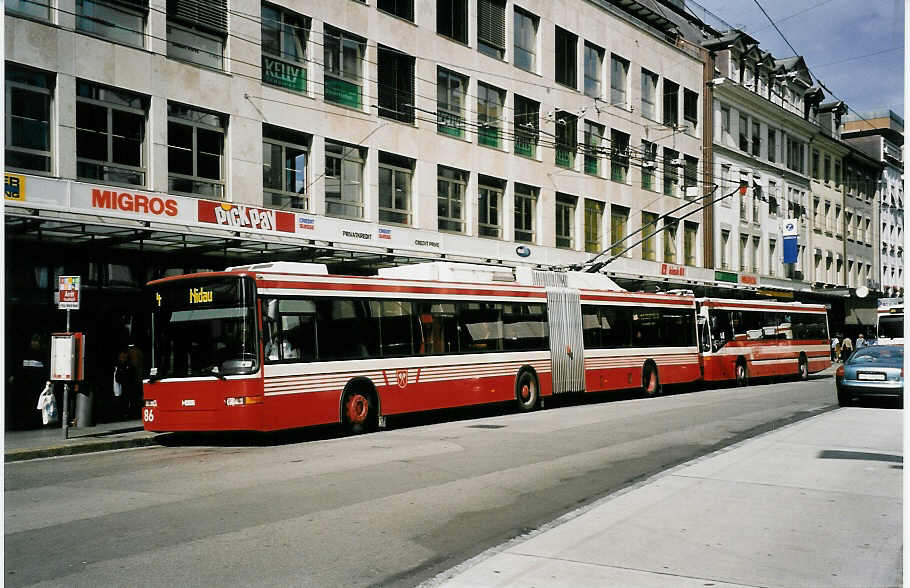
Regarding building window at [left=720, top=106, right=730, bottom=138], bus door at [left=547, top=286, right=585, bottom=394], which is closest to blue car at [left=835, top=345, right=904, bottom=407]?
bus door at [left=547, top=286, right=585, bottom=394]

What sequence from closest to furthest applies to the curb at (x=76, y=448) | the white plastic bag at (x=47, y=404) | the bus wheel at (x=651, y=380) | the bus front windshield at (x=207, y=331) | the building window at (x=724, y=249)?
1. the curb at (x=76, y=448)
2. the bus front windshield at (x=207, y=331)
3. the white plastic bag at (x=47, y=404)
4. the bus wheel at (x=651, y=380)
5. the building window at (x=724, y=249)

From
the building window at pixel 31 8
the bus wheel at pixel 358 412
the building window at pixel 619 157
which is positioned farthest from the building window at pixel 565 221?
the building window at pixel 31 8

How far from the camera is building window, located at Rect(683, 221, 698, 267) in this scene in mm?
46147

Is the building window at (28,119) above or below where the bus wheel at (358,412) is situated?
above

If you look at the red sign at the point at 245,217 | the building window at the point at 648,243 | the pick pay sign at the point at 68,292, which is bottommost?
the pick pay sign at the point at 68,292

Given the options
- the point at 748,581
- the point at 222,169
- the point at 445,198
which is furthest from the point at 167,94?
the point at 748,581

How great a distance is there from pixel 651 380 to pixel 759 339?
830cm

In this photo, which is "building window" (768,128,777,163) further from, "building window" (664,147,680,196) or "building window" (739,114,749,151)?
"building window" (664,147,680,196)

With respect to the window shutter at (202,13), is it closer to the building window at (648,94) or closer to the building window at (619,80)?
the building window at (619,80)

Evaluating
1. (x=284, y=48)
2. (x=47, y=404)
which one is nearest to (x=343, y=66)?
(x=284, y=48)

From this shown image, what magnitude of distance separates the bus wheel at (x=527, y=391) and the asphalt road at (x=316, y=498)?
3.78 m

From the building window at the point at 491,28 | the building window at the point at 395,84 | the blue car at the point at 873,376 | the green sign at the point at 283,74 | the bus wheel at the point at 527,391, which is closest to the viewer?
the blue car at the point at 873,376

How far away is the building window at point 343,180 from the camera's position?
2572cm

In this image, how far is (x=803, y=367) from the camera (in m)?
36.8
